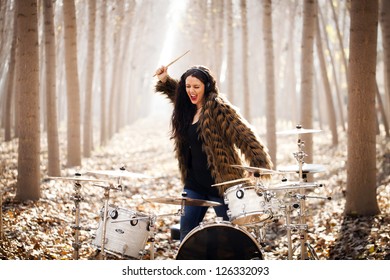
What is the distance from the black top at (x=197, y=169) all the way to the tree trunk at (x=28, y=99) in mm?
3634

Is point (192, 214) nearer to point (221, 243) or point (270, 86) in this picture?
point (221, 243)

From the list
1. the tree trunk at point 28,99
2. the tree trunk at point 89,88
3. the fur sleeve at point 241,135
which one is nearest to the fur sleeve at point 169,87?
the fur sleeve at point 241,135

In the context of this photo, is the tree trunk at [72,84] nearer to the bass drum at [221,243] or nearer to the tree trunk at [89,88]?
the tree trunk at [89,88]

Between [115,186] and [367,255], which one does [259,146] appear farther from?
[367,255]

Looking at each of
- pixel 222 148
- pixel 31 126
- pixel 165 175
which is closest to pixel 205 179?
pixel 222 148

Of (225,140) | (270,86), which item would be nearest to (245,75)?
(270,86)

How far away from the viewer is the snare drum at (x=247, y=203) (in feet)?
14.4

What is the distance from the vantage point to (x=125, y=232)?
15.9 feet

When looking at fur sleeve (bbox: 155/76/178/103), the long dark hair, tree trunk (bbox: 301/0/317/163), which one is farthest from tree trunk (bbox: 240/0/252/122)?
the long dark hair

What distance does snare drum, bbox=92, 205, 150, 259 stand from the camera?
4848 millimetres

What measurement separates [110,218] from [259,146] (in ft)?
5.76

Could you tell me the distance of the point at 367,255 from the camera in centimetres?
525

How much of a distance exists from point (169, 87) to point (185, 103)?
0.53 meters

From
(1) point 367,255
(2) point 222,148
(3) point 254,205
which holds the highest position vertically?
(2) point 222,148
